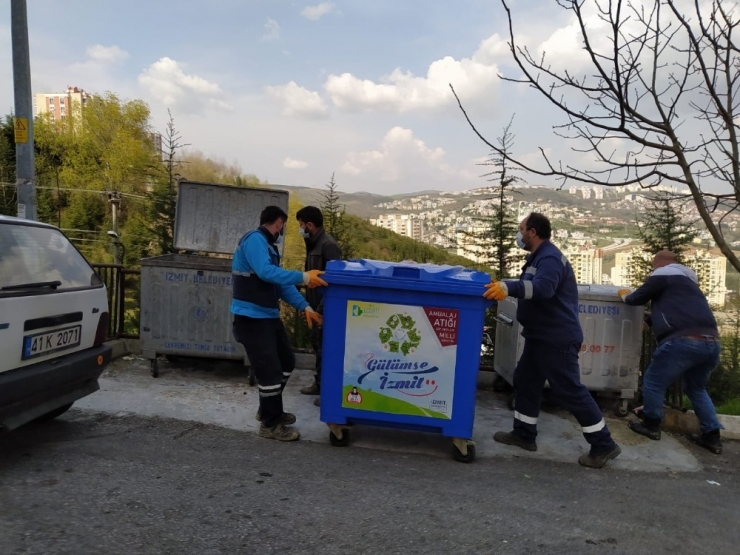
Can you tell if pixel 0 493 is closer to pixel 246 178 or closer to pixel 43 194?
pixel 246 178

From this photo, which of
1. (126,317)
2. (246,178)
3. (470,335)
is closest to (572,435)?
(470,335)

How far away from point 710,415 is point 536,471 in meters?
1.60

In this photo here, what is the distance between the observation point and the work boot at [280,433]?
166 inches

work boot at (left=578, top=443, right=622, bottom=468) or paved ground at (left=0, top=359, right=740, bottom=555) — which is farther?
work boot at (left=578, top=443, right=622, bottom=468)

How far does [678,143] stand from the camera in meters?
3.15

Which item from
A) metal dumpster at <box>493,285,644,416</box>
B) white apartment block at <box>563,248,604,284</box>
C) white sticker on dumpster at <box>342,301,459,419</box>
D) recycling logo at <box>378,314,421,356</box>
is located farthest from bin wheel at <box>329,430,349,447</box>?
white apartment block at <box>563,248,604,284</box>

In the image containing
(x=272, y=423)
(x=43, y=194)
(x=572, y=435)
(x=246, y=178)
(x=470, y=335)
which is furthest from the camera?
(x=43, y=194)

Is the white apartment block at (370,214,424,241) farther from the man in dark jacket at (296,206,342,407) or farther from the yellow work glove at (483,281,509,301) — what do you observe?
the yellow work glove at (483,281,509,301)

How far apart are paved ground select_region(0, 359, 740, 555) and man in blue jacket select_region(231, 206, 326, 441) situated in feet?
0.89

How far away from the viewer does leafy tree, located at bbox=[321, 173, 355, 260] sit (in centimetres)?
976

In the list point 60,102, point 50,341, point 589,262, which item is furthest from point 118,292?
point 60,102

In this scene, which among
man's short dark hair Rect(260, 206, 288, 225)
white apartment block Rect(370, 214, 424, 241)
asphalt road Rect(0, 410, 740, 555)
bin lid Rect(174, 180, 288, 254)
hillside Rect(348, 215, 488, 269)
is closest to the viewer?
asphalt road Rect(0, 410, 740, 555)

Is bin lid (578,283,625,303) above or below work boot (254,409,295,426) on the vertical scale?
above

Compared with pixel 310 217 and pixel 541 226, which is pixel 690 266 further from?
A: pixel 310 217
